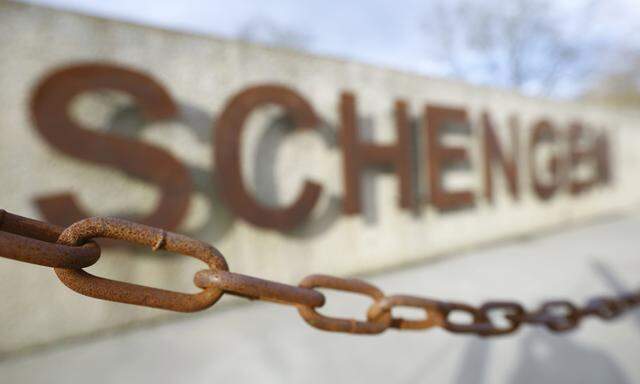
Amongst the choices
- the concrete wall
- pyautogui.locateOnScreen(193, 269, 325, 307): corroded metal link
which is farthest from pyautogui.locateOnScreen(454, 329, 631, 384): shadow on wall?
the concrete wall

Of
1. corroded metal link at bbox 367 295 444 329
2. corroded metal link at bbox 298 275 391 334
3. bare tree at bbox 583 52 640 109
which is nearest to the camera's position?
corroded metal link at bbox 298 275 391 334

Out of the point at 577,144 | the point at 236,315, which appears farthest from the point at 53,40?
the point at 577,144

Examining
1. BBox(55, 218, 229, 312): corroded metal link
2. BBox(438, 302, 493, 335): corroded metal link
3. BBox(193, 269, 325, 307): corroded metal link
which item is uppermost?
BBox(55, 218, 229, 312): corroded metal link

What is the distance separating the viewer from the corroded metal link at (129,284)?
2.02 feet

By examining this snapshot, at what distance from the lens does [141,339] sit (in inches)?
117

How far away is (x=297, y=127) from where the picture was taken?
414cm

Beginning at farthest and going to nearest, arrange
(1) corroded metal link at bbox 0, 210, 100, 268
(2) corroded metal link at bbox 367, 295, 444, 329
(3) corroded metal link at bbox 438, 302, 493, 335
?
1. (3) corroded metal link at bbox 438, 302, 493, 335
2. (2) corroded metal link at bbox 367, 295, 444, 329
3. (1) corroded metal link at bbox 0, 210, 100, 268

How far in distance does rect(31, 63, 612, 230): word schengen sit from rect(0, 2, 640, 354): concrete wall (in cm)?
14

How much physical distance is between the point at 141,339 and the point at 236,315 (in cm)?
86

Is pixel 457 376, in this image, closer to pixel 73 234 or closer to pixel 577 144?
pixel 73 234

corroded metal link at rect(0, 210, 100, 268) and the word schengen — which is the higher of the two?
corroded metal link at rect(0, 210, 100, 268)

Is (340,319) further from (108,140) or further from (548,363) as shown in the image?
(108,140)

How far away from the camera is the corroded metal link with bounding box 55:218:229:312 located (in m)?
0.62

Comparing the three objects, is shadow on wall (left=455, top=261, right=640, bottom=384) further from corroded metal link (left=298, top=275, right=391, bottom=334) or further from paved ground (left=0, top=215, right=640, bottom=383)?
corroded metal link (left=298, top=275, right=391, bottom=334)
